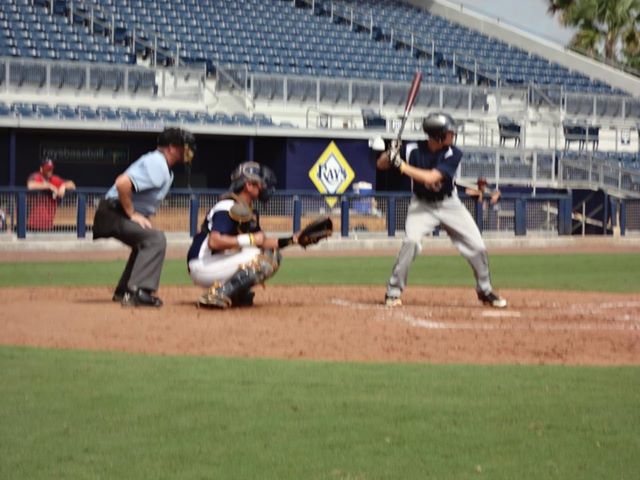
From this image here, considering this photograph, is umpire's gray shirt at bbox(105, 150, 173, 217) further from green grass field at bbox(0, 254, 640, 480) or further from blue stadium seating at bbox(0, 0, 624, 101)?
blue stadium seating at bbox(0, 0, 624, 101)

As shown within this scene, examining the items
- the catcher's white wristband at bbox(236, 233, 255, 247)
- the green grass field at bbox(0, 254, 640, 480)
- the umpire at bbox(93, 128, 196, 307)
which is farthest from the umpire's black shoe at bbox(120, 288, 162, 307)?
the green grass field at bbox(0, 254, 640, 480)

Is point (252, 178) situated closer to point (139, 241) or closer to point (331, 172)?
point (139, 241)

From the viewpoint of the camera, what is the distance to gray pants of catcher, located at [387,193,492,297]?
11938 mm

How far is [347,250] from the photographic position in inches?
971

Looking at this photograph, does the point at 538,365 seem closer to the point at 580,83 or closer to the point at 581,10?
the point at 580,83

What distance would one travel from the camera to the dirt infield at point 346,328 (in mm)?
9039

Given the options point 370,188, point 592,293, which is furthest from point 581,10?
point 592,293

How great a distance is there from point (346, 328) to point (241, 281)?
4.10 feet

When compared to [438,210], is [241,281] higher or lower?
lower

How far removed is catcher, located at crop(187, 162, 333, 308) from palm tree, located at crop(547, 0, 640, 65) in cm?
3948

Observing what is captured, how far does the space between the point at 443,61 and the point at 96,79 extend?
40.3ft

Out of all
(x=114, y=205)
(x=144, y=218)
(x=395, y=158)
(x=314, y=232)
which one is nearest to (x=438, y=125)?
(x=395, y=158)

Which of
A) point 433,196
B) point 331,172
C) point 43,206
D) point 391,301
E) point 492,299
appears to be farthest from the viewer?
point 331,172

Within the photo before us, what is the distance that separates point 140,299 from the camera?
11500 millimetres
